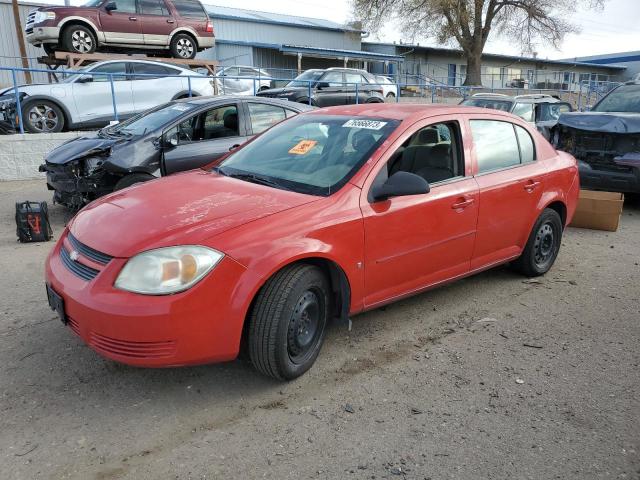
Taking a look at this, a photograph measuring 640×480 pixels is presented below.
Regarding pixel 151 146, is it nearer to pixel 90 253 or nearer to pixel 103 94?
pixel 90 253

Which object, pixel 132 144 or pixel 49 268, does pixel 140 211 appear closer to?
pixel 49 268

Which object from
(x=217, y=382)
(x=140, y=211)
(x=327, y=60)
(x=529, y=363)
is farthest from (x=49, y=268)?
(x=327, y=60)

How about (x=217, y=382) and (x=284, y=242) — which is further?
(x=217, y=382)

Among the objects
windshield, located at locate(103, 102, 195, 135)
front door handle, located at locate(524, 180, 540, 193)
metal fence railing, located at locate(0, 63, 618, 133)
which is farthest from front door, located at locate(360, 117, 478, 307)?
metal fence railing, located at locate(0, 63, 618, 133)

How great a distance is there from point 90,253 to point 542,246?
3.93m

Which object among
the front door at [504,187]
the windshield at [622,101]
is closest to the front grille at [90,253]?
the front door at [504,187]

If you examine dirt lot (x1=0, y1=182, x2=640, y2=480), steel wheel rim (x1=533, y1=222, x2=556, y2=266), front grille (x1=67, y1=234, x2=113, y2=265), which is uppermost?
front grille (x1=67, y1=234, x2=113, y2=265)

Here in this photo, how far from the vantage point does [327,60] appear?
36531 millimetres

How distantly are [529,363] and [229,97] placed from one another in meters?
5.21

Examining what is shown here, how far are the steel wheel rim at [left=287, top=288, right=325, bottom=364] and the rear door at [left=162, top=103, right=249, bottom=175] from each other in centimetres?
399

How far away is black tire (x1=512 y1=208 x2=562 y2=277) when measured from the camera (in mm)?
4816

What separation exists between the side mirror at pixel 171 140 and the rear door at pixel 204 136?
0.01 meters

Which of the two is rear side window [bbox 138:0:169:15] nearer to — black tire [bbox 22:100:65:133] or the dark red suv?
the dark red suv

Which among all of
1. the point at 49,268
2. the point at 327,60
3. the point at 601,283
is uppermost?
the point at 327,60
